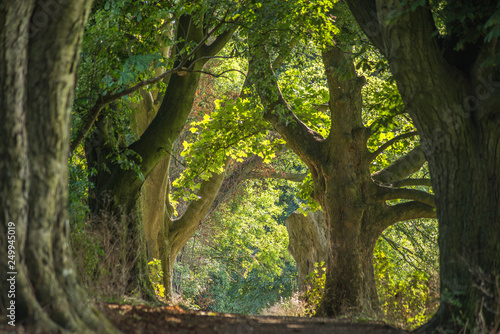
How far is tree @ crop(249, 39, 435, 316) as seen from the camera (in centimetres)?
855

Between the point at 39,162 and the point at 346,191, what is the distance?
642cm

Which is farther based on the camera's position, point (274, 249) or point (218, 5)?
point (274, 249)

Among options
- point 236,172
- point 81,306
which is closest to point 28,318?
point 81,306

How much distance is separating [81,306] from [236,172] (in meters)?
14.7

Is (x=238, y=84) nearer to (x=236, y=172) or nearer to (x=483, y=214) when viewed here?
(x=236, y=172)

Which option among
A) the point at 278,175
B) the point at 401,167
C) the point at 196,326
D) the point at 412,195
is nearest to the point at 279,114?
the point at 412,195

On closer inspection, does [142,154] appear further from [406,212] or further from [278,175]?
[278,175]

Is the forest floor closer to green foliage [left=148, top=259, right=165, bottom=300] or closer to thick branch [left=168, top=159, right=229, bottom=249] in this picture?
green foliage [left=148, top=259, right=165, bottom=300]

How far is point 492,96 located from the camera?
4848mm

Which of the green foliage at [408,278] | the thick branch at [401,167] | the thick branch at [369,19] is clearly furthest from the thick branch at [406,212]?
the thick branch at [369,19]

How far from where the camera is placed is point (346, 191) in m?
8.74

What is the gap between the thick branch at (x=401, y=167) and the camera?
1014 centimetres

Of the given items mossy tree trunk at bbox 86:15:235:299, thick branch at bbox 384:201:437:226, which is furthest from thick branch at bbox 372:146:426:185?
mossy tree trunk at bbox 86:15:235:299

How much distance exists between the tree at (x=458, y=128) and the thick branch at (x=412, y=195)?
3.50m
